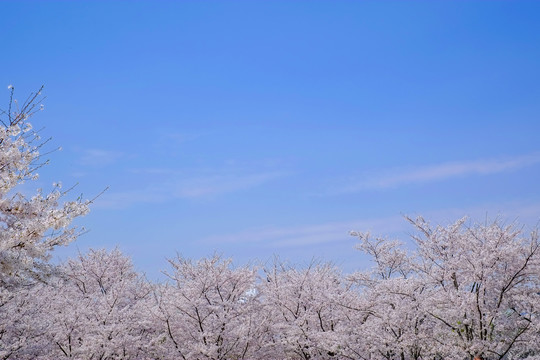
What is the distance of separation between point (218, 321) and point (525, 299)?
34.3ft

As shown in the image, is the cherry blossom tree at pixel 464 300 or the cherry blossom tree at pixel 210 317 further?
the cherry blossom tree at pixel 210 317

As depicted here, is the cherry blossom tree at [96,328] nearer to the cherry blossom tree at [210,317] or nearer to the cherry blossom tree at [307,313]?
the cherry blossom tree at [210,317]

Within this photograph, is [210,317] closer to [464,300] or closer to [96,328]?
[96,328]

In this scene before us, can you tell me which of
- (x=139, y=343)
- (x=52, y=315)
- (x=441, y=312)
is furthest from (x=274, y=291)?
(x=52, y=315)

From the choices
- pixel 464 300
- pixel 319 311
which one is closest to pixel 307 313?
pixel 319 311

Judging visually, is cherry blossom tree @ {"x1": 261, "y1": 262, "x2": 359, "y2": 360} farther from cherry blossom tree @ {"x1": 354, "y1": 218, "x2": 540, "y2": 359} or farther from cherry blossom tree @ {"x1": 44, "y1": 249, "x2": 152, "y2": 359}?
cherry blossom tree @ {"x1": 44, "y1": 249, "x2": 152, "y2": 359}

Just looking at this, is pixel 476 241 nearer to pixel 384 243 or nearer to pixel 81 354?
pixel 384 243

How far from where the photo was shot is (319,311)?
18.8 m

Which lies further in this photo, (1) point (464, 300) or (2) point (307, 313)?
(2) point (307, 313)

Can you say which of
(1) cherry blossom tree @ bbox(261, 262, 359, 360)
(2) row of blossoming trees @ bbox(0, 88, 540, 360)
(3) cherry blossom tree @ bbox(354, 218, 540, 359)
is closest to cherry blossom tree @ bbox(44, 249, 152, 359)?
(2) row of blossoming trees @ bbox(0, 88, 540, 360)

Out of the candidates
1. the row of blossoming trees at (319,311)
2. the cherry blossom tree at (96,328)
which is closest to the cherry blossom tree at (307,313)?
the row of blossoming trees at (319,311)

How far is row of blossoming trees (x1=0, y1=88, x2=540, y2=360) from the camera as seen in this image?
46.9 ft

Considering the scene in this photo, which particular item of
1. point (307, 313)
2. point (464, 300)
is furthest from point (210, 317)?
point (464, 300)

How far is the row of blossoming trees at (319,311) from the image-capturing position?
14281 millimetres
